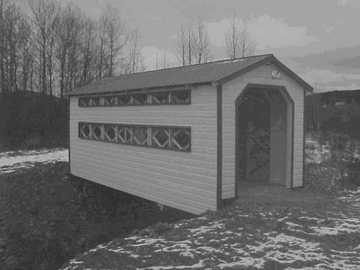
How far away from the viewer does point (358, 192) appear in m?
11.8

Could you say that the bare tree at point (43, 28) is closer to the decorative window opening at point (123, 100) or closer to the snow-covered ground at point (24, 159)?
the snow-covered ground at point (24, 159)

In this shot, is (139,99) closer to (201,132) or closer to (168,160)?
(168,160)

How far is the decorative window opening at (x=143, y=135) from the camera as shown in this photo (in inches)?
412

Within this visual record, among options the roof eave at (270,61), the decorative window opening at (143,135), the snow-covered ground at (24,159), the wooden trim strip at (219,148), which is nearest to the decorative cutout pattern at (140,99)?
the decorative window opening at (143,135)

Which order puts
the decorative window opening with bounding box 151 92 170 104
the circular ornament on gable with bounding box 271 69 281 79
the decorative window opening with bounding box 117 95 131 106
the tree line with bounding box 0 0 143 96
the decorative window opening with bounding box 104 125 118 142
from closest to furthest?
the circular ornament on gable with bounding box 271 69 281 79 < the decorative window opening with bounding box 151 92 170 104 < the decorative window opening with bounding box 117 95 131 106 < the decorative window opening with bounding box 104 125 118 142 < the tree line with bounding box 0 0 143 96

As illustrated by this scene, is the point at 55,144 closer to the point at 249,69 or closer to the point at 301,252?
the point at 249,69

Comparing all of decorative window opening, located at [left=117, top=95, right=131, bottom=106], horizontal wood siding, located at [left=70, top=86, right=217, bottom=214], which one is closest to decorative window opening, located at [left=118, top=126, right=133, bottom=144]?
horizontal wood siding, located at [left=70, top=86, right=217, bottom=214]

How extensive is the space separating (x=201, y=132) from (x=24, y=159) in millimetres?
15903

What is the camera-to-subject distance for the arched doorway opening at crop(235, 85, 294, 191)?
Result: 11180 millimetres

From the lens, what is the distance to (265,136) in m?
12.9

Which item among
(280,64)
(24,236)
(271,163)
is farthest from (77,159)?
(280,64)

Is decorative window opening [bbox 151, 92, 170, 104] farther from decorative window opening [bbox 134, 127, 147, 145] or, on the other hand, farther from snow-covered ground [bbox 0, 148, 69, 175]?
snow-covered ground [bbox 0, 148, 69, 175]

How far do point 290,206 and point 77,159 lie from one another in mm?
10396

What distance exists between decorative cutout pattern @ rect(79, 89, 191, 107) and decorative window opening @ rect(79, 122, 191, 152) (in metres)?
0.78
